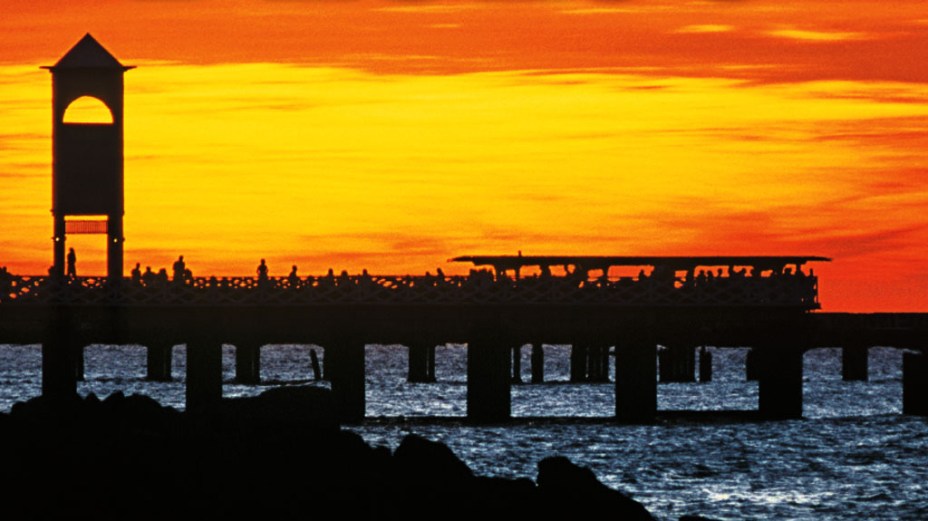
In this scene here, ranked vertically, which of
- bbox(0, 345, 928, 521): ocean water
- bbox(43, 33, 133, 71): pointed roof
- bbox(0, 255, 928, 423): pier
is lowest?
bbox(0, 345, 928, 521): ocean water

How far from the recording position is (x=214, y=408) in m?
52.7

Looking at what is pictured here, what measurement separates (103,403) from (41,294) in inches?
940

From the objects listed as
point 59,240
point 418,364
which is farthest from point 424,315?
point 418,364

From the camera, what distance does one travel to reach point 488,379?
73.7m

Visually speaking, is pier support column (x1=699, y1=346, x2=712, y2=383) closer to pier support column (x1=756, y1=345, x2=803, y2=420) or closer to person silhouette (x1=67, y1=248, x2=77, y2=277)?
pier support column (x1=756, y1=345, x2=803, y2=420)

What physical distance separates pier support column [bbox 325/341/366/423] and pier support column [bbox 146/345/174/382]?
43.7m

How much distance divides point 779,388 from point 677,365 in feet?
160

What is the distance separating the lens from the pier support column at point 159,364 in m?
118

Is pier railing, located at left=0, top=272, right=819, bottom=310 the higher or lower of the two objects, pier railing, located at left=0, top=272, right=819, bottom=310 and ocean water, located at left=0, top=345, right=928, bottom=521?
the higher

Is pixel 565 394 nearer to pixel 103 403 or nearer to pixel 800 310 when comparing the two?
pixel 800 310

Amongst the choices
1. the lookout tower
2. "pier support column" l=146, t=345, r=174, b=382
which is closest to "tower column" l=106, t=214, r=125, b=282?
the lookout tower

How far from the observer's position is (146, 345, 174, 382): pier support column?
118 m

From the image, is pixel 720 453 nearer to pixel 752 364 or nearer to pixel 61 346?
pixel 61 346

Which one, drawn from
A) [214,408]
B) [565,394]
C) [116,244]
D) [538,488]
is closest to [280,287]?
[116,244]
